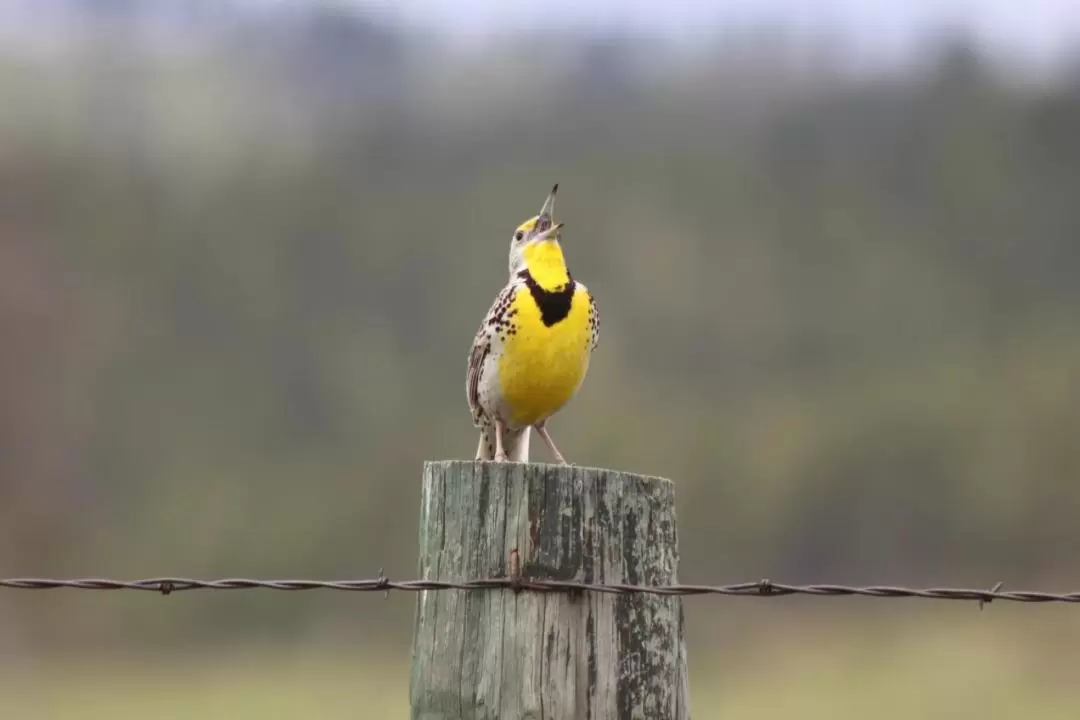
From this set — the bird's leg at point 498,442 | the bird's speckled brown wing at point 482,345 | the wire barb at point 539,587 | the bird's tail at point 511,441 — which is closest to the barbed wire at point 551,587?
the wire barb at point 539,587

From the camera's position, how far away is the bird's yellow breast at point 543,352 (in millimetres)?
3082

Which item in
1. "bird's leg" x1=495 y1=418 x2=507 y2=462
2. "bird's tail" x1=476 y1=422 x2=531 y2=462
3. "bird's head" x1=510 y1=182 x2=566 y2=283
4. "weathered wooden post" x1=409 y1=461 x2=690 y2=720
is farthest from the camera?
"bird's tail" x1=476 y1=422 x2=531 y2=462

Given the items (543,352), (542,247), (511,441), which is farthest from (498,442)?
(542,247)

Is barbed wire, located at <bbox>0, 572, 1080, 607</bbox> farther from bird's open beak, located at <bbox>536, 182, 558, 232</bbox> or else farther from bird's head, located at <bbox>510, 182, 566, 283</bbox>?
bird's open beak, located at <bbox>536, 182, 558, 232</bbox>

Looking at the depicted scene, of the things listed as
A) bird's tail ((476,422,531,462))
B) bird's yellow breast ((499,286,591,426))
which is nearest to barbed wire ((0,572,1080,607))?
bird's yellow breast ((499,286,591,426))

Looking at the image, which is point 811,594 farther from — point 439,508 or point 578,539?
point 439,508

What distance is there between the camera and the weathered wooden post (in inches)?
73.7

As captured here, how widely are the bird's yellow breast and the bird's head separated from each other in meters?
0.10

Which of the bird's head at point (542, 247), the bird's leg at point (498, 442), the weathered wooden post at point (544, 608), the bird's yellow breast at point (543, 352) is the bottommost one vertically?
the weathered wooden post at point (544, 608)

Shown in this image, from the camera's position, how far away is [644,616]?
6.40ft

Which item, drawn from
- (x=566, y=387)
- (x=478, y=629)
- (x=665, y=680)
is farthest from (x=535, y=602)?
(x=566, y=387)

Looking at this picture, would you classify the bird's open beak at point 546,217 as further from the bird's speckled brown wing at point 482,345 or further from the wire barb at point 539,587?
the wire barb at point 539,587

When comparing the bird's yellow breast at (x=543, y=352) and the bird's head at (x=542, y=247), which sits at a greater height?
the bird's head at (x=542, y=247)

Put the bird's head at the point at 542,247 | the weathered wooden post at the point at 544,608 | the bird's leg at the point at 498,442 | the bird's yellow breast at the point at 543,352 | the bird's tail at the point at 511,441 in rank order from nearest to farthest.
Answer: the weathered wooden post at the point at 544,608 < the bird's yellow breast at the point at 543,352 < the bird's head at the point at 542,247 < the bird's leg at the point at 498,442 < the bird's tail at the point at 511,441
